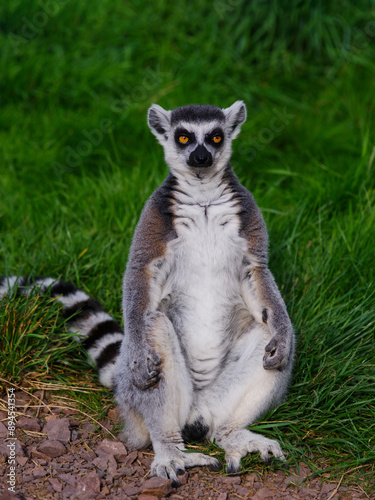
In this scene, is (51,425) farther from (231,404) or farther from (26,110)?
(26,110)

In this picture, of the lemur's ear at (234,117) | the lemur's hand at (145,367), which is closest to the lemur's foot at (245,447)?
the lemur's hand at (145,367)

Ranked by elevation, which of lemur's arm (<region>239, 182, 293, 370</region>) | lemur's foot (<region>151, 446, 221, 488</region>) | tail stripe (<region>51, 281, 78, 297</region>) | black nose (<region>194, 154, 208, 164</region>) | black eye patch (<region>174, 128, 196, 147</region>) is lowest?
lemur's foot (<region>151, 446, 221, 488</region>)

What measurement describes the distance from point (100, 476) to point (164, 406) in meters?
0.45

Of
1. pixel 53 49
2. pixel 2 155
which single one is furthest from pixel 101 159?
pixel 53 49

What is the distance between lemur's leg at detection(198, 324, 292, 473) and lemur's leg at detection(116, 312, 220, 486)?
13 centimetres

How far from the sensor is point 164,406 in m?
3.21

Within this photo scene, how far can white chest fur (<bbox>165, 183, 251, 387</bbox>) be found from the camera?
3.43 m

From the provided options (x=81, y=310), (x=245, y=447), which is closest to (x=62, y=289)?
(x=81, y=310)

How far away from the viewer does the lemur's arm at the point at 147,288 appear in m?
3.20

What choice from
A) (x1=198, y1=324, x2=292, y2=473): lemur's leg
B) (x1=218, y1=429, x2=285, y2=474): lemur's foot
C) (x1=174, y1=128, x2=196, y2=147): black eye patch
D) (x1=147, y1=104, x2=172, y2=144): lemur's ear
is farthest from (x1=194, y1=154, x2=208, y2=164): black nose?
(x1=218, y1=429, x2=285, y2=474): lemur's foot

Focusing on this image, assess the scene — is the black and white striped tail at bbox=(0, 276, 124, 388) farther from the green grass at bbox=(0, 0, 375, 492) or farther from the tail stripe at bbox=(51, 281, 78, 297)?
the green grass at bbox=(0, 0, 375, 492)

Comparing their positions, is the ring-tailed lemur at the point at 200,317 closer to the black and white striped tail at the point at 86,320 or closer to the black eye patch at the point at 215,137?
the black eye patch at the point at 215,137

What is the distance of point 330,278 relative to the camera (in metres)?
4.43

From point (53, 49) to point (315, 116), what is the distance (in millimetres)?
2938
